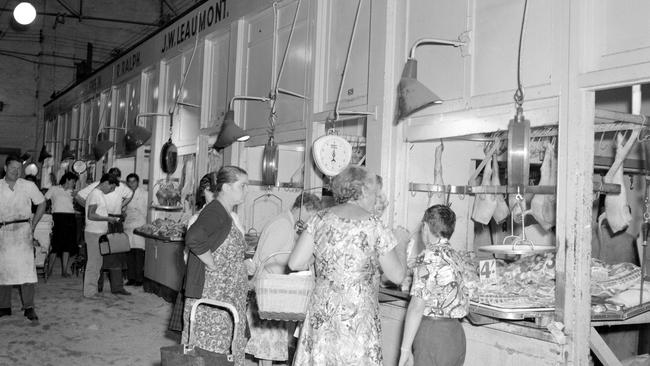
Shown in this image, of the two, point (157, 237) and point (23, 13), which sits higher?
point (23, 13)

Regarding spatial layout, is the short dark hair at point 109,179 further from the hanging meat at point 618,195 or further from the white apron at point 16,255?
the hanging meat at point 618,195

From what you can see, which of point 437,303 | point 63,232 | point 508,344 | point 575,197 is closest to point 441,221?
point 437,303

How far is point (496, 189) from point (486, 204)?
737mm

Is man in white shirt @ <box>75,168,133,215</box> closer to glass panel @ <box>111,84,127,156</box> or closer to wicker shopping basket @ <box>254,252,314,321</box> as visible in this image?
glass panel @ <box>111,84,127,156</box>

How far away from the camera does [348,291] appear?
3.75 metres

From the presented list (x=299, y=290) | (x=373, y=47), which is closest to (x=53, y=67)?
(x=373, y=47)

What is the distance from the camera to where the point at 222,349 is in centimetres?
457

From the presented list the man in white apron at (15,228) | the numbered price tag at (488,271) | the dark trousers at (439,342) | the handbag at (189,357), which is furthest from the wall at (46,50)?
the handbag at (189,357)

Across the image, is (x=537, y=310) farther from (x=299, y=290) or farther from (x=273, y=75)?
(x=273, y=75)

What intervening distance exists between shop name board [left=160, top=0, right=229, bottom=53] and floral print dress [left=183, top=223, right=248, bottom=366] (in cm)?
575

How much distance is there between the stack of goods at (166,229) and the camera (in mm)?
9183

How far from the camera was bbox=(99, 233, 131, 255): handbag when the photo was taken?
31.0 feet

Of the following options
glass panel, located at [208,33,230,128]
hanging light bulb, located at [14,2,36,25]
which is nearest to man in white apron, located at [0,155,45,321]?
glass panel, located at [208,33,230,128]

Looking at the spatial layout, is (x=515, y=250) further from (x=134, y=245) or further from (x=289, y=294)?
(x=134, y=245)
